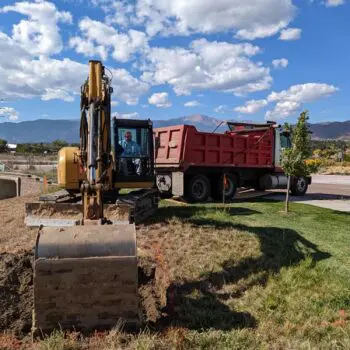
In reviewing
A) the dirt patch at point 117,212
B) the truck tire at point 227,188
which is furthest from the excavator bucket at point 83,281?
the truck tire at point 227,188

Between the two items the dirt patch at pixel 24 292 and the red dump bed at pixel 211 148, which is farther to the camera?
the red dump bed at pixel 211 148

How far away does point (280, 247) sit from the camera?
10039 mm

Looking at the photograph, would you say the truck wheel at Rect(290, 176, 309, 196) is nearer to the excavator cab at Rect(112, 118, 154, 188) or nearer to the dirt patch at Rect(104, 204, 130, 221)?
the excavator cab at Rect(112, 118, 154, 188)

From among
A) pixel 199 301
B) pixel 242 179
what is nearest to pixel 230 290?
pixel 199 301

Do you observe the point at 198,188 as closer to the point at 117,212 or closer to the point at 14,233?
the point at 117,212

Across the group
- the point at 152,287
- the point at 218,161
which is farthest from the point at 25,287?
the point at 218,161

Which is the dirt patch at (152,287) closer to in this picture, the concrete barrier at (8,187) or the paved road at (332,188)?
the paved road at (332,188)

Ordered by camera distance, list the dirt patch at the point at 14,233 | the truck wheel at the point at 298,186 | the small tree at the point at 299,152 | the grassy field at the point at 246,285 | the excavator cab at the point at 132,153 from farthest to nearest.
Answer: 1. the truck wheel at the point at 298,186
2. the small tree at the point at 299,152
3. the excavator cab at the point at 132,153
4. the dirt patch at the point at 14,233
5. the grassy field at the point at 246,285

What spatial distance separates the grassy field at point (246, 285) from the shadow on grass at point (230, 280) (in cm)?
2

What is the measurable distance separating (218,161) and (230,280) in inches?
381

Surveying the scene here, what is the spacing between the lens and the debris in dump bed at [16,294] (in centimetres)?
594

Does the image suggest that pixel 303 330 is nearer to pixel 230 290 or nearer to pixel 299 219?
pixel 230 290

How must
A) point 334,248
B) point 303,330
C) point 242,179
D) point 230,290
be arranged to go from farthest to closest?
point 242,179, point 334,248, point 230,290, point 303,330

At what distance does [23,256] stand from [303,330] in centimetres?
461
